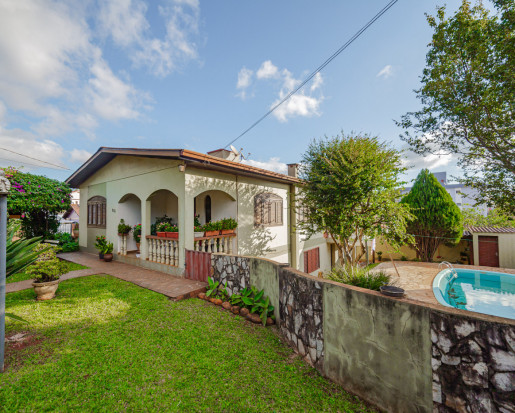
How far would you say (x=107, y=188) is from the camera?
1015cm

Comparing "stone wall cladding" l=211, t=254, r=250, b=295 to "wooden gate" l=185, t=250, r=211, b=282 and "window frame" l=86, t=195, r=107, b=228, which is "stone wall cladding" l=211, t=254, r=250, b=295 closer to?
"wooden gate" l=185, t=250, r=211, b=282

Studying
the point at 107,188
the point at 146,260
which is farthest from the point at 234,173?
the point at 107,188

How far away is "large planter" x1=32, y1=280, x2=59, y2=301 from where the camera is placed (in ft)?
16.8

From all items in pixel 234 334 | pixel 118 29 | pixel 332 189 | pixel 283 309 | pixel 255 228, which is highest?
pixel 118 29

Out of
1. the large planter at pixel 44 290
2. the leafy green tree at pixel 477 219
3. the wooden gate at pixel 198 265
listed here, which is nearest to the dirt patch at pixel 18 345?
the large planter at pixel 44 290

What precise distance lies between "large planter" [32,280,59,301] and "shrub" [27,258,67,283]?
15 cm

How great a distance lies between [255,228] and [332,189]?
3924mm

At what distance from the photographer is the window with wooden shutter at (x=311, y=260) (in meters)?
12.5

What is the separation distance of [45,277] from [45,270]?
34 cm

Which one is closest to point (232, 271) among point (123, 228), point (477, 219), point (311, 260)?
point (123, 228)

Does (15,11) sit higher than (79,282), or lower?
higher

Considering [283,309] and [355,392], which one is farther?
[283,309]

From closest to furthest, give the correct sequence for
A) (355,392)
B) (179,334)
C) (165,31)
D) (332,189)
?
(355,392)
(179,334)
(332,189)
(165,31)

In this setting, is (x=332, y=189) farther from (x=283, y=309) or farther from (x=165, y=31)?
(x=165, y=31)
